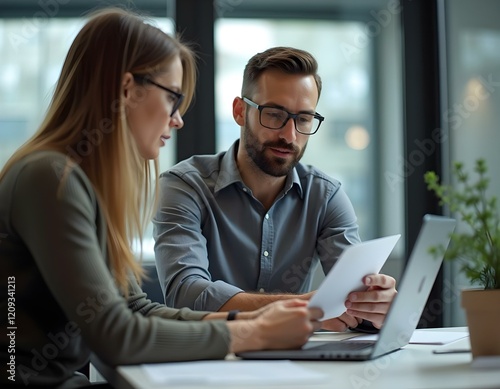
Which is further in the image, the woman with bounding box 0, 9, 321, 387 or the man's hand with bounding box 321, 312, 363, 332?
the man's hand with bounding box 321, 312, 363, 332

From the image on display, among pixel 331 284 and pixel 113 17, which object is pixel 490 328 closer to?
pixel 331 284

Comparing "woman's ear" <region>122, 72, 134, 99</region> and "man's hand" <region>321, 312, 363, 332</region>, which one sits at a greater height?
"woman's ear" <region>122, 72, 134, 99</region>

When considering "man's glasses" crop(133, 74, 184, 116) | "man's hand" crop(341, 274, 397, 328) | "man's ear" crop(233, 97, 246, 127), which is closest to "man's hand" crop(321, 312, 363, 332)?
"man's hand" crop(341, 274, 397, 328)

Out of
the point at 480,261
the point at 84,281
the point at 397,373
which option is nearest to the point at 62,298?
the point at 84,281

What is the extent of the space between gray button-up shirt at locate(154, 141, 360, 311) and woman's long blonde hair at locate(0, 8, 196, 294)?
66 centimetres

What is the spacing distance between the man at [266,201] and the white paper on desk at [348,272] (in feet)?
2.17

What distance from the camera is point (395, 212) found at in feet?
13.3

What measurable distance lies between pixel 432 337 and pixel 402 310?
39 centimetres

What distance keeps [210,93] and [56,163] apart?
2.37 meters

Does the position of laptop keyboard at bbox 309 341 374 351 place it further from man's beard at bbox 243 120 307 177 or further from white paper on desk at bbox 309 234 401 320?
man's beard at bbox 243 120 307 177

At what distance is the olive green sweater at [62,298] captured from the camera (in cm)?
132

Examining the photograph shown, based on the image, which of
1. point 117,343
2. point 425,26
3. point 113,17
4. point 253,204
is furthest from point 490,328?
point 425,26

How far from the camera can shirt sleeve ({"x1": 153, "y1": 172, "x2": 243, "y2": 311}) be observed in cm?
203

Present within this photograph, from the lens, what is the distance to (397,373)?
51.7 inches
